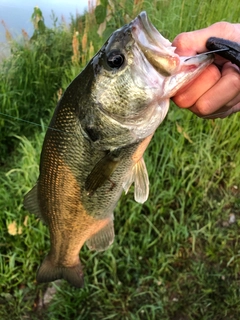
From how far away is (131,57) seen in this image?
1.40 m

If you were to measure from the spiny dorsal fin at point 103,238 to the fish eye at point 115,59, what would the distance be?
0.83 meters

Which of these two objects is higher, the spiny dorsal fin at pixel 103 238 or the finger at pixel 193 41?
the finger at pixel 193 41

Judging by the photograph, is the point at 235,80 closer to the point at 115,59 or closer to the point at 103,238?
the point at 115,59

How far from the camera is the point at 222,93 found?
150 cm

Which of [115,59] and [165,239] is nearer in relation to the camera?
[115,59]

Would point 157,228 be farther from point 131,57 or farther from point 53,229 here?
point 131,57

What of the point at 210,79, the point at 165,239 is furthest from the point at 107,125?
the point at 165,239

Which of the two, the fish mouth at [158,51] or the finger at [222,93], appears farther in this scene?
the finger at [222,93]

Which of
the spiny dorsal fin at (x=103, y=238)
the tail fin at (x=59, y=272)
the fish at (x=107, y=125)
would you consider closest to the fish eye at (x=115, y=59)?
the fish at (x=107, y=125)

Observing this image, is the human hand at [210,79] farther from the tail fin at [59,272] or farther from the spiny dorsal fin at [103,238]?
the tail fin at [59,272]

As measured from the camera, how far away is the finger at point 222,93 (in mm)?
1477

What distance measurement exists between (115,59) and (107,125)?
0.24 meters

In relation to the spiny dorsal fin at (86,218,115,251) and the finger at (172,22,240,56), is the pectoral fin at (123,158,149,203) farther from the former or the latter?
the finger at (172,22,240,56)

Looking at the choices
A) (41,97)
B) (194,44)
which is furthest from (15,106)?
(194,44)
